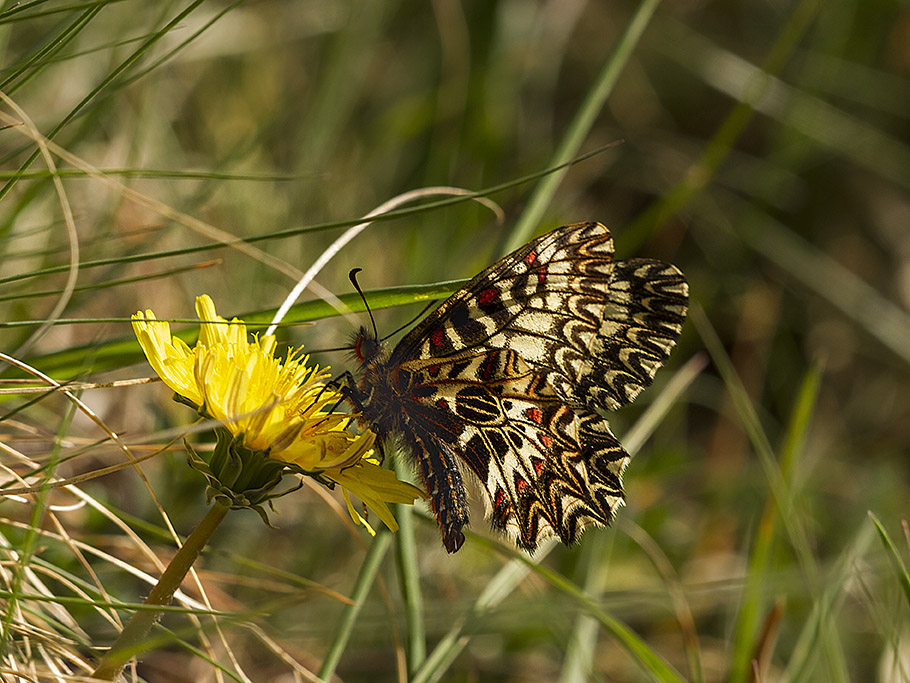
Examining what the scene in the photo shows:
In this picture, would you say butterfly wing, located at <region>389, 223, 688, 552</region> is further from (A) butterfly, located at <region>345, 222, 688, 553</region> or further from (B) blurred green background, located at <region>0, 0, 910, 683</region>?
(B) blurred green background, located at <region>0, 0, 910, 683</region>

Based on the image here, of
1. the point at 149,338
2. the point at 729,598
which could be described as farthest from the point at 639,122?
the point at 149,338

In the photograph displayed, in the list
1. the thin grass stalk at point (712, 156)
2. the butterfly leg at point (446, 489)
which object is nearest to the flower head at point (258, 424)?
the butterfly leg at point (446, 489)

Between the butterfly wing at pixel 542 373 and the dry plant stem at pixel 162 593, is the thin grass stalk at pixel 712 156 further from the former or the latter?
the dry plant stem at pixel 162 593

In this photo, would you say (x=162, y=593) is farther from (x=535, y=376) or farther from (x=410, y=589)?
(x=535, y=376)

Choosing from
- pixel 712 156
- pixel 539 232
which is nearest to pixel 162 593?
pixel 539 232

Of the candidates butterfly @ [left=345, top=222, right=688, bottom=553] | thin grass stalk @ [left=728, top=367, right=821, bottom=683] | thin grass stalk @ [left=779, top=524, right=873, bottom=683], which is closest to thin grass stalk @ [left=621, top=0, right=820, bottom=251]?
thin grass stalk @ [left=728, top=367, right=821, bottom=683]
